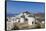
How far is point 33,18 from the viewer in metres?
1.48

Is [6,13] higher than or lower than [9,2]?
lower

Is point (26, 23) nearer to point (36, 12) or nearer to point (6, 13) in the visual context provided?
point (36, 12)

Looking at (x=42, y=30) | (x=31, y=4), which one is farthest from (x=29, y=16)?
(x=42, y=30)

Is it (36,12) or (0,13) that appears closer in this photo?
(0,13)

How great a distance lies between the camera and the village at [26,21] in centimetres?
142

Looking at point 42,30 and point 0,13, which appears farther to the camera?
point 42,30

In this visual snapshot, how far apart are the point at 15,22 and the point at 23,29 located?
0.53ft

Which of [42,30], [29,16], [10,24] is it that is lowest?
[42,30]

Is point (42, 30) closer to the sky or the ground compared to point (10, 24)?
closer to the ground

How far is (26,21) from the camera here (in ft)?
4.78

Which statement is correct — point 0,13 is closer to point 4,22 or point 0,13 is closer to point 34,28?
point 4,22

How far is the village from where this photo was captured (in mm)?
1416

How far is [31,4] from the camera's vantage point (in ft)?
4.86

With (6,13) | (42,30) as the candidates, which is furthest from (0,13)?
(42,30)
